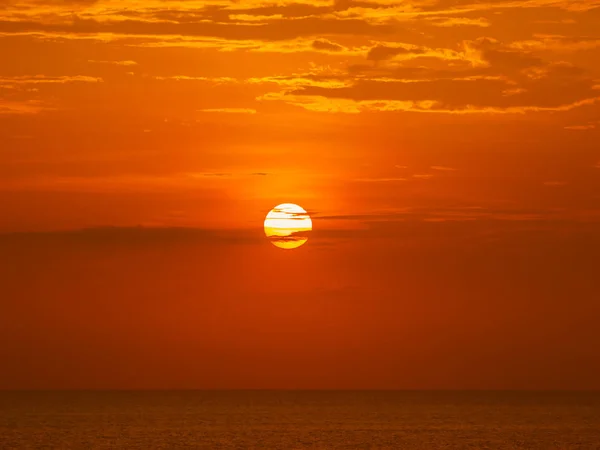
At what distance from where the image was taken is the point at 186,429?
4966 inches

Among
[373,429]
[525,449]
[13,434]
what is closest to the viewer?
[525,449]

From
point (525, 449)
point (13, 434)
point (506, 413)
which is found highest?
point (506, 413)

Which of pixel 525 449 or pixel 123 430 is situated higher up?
pixel 123 430

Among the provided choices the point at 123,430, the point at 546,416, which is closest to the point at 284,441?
the point at 123,430

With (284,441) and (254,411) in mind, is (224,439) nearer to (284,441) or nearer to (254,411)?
(284,441)

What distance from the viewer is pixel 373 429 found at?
128 m

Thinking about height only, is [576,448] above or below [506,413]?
below

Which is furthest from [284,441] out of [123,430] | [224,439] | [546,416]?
[546,416]

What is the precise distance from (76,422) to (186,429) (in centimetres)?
2268

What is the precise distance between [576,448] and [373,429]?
30085 millimetres

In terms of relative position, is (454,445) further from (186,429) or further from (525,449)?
(186,429)

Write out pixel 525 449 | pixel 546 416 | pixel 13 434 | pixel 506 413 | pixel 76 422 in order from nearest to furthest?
pixel 525 449, pixel 13 434, pixel 76 422, pixel 546 416, pixel 506 413

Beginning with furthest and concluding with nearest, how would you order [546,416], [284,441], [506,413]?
[506,413], [546,416], [284,441]

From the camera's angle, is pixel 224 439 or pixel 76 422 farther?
pixel 76 422
